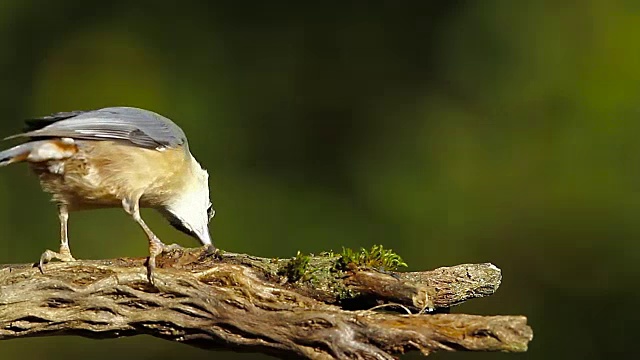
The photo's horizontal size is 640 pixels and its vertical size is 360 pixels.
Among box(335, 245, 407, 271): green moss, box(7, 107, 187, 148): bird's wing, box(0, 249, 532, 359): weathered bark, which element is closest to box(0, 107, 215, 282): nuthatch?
box(7, 107, 187, 148): bird's wing

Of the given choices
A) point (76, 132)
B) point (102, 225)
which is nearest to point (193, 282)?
point (76, 132)

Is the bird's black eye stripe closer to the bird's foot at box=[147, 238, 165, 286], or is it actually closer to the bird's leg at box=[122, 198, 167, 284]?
the bird's leg at box=[122, 198, 167, 284]

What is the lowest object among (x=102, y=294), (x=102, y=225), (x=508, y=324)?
(x=102, y=225)

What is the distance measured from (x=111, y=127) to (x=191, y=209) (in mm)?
345

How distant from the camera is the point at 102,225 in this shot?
415 centimetres

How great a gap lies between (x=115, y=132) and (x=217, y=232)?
4.88ft

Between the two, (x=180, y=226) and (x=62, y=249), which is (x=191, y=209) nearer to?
(x=180, y=226)

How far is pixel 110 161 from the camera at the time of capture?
255 centimetres

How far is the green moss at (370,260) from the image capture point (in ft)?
6.79

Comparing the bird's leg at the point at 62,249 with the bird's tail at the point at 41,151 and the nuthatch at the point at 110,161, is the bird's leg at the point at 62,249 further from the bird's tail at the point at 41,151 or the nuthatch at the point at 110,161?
the bird's tail at the point at 41,151

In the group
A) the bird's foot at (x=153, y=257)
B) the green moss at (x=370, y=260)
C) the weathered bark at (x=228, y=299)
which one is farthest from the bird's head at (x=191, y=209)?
the green moss at (x=370, y=260)

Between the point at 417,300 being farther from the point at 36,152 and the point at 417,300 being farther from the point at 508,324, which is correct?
the point at 36,152

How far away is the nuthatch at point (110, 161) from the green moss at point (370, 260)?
55 centimetres

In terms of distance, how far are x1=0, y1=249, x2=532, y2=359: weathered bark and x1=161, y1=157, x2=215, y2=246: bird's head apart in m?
0.56
